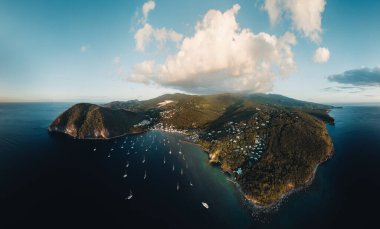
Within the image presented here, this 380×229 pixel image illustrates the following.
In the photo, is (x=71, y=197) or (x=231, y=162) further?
→ (x=231, y=162)

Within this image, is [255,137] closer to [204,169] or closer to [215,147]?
[215,147]

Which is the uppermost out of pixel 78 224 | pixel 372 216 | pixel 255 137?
pixel 255 137

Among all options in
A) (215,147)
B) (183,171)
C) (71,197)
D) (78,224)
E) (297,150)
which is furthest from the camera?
(215,147)

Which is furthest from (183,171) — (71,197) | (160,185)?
(71,197)

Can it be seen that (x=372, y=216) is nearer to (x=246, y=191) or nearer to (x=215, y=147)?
(x=246, y=191)

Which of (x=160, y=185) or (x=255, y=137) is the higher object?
(x=255, y=137)

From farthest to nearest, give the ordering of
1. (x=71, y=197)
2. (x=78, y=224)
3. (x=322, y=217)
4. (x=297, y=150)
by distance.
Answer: (x=297, y=150)
(x=71, y=197)
(x=322, y=217)
(x=78, y=224)

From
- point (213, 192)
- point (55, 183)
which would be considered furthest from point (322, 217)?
point (55, 183)
